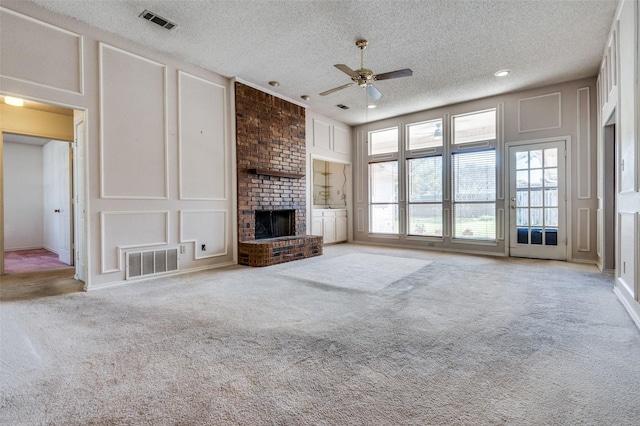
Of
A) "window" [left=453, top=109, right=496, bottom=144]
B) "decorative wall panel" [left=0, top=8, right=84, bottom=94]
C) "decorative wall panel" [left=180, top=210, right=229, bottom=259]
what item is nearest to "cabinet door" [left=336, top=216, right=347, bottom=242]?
"window" [left=453, top=109, right=496, bottom=144]

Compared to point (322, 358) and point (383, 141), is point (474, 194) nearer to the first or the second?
point (383, 141)

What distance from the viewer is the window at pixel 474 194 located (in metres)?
5.86

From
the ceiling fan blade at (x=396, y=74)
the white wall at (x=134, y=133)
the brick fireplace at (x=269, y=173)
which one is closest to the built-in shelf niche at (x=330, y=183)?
the brick fireplace at (x=269, y=173)

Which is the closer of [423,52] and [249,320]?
[249,320]

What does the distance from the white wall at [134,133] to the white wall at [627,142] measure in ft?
15.5

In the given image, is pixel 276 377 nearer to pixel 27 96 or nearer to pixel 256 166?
pixel 27 96

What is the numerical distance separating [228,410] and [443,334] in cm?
151

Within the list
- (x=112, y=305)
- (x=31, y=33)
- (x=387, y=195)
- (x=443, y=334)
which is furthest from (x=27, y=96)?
(x=387, y=195)

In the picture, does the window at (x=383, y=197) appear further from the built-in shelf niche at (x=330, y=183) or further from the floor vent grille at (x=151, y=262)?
the floor vent grille at (x=151, y=262)

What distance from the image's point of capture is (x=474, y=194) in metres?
6.04

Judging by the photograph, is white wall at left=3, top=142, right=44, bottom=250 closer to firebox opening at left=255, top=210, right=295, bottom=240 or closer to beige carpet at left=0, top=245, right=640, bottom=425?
beige carpet at left=0, top=245, right=640, bottom=425

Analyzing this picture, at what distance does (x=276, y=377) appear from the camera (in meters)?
1.63

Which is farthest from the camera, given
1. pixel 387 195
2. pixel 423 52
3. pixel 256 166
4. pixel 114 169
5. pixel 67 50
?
pixel 387 195

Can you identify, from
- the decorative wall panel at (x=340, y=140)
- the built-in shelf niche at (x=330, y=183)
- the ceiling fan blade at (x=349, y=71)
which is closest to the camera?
the ceiling fan blade at (x=349, y=71)
